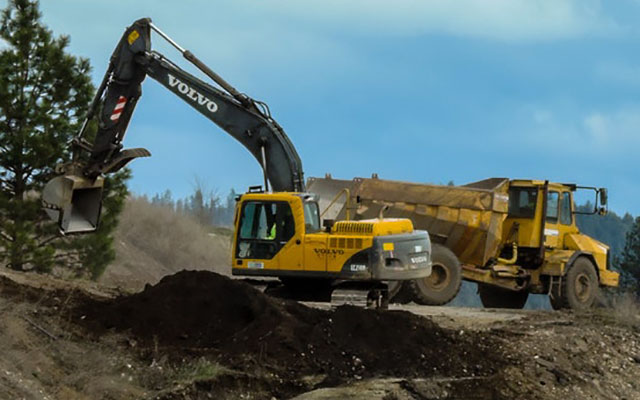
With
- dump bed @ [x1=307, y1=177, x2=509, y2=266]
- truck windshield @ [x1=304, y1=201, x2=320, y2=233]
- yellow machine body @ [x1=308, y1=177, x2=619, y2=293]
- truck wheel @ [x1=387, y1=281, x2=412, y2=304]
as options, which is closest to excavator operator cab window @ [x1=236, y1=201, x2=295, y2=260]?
truck windshield @ [x1=304, y1=201, x2=320, y2=233]

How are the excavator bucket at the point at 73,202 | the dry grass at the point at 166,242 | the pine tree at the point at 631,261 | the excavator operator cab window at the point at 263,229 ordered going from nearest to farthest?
1. the excavator operator cab window at the point at 263,229
2. the excavator bucket at the point at 73,202
3. the pine tree at the point at 631,261
4. the dry grass at the point at 166,242

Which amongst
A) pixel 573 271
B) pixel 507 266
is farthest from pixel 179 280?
pixel 573 271

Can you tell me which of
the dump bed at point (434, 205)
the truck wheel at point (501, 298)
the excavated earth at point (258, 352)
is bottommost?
the excavated earth at point (258, 352)

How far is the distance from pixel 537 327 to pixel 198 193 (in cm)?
3960

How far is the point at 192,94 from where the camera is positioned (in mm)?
19484

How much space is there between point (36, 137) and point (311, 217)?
12.9 m

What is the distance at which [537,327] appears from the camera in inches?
723

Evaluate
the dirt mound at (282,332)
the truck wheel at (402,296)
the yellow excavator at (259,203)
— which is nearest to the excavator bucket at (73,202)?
the yellow excavator at (259,203)

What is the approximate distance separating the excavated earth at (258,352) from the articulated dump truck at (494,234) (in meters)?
4.93

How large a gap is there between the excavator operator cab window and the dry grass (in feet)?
123

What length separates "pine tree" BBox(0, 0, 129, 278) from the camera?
92.0ft

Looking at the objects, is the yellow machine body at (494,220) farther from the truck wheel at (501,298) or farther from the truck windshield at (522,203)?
the truck wheel at (501,298)

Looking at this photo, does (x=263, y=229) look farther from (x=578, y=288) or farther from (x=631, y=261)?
(x=631, y=261)

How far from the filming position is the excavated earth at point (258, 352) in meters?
12.7
